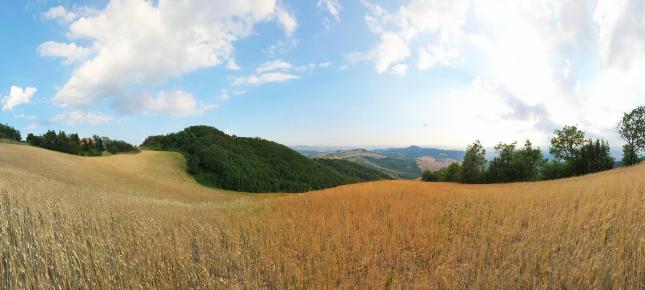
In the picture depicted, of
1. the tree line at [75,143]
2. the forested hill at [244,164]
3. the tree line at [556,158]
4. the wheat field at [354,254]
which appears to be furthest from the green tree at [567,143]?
the tree line at [75,143]

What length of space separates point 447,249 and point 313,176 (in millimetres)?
138613

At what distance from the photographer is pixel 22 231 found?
559cm

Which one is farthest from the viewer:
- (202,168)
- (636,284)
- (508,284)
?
(202,168)

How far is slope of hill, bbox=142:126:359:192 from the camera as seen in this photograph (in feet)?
363

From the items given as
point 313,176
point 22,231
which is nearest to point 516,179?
point 22,231

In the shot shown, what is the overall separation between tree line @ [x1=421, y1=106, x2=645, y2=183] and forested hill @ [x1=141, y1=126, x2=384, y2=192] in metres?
81.4

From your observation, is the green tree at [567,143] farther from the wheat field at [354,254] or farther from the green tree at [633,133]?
the wheat field at [354,254]

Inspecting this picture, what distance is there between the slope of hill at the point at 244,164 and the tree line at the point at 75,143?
73.7 feet

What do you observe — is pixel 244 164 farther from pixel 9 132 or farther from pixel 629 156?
pixel 629 156

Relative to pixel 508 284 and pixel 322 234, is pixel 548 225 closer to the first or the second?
pixel 508 284

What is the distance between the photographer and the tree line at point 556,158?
153 feet

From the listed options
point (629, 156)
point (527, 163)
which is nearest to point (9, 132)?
point (527, 163)

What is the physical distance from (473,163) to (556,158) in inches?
525

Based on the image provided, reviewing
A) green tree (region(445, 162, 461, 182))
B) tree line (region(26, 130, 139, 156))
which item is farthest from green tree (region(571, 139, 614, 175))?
tree line (region(26, 130, 139, 156))
